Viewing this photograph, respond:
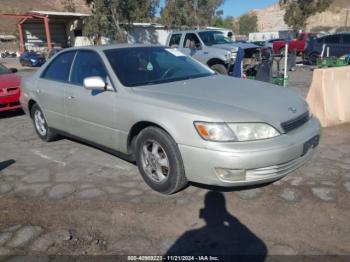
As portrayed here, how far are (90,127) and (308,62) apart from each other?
58.6 feet

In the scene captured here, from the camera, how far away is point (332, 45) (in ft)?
59.3

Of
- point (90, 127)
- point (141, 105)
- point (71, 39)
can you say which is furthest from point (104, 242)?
point (71, 39)

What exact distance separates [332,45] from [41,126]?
16102 millimetres

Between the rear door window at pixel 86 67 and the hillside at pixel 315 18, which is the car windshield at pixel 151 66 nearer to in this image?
the rear door window at pixel 86 67

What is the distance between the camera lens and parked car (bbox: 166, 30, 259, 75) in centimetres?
1165

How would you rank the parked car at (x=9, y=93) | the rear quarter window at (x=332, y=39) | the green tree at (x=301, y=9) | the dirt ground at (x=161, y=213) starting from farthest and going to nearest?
the green tree at (x=301, y=9) → the rear quarter window at (x=332, y=39) → the parked car at (x=9, y=93) → the dirt ground at (x=161, y=213)

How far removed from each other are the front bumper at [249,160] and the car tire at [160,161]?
4.2 inches

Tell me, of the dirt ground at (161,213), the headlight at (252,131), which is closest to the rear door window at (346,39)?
the dirt ground at (161,213)

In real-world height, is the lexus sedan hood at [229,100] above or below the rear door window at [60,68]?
below

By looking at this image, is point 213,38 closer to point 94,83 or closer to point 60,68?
point 60,68

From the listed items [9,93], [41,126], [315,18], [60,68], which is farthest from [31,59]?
[315,18]

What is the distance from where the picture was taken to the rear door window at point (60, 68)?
5211 mm

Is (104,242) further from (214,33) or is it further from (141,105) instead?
(214,33)

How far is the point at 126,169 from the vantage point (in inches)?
187
